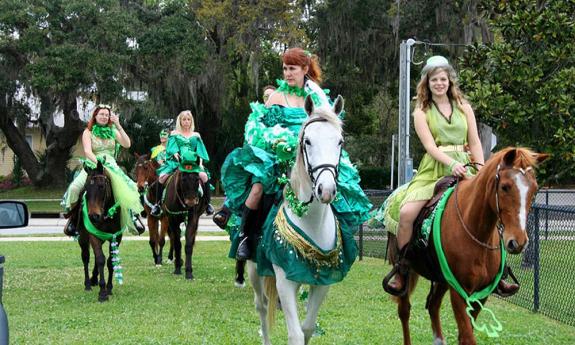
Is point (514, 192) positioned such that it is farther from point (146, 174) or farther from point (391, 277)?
point (146, 174)

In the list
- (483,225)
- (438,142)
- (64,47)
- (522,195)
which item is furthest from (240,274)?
(64,47)

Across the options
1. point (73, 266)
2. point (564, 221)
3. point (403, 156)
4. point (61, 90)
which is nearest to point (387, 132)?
point (61, 90)

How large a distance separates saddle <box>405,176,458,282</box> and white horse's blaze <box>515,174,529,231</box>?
3.86ft

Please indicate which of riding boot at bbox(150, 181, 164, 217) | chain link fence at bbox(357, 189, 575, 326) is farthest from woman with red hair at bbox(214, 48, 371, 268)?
riding boot at bbox(150, 181, 164, 217)

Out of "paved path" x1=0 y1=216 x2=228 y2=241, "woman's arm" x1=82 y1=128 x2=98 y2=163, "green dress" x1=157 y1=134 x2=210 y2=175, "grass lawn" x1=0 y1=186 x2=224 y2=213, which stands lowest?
"grass lawn" x1=0 y1=186 x2=224 y2=213

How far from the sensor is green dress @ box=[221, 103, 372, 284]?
653 cm

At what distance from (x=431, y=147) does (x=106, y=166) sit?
18.9 feet

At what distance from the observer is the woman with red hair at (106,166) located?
11250mm

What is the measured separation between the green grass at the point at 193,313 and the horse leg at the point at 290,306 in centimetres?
203

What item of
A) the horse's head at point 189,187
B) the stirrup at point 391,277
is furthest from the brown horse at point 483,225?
the horse's head at point 189,187

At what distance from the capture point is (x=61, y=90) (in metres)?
30.9

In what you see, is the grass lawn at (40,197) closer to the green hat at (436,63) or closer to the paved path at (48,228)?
the paved path at (48,228)

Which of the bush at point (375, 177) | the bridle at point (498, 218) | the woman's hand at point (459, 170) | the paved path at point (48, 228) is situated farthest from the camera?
the bush at point (375, 177)

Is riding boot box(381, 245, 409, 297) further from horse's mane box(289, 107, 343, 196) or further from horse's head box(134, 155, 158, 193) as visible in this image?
horse's head box(134, 155, 158, 193)
